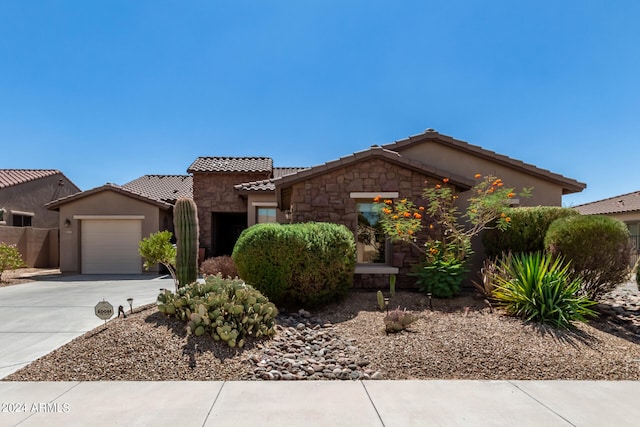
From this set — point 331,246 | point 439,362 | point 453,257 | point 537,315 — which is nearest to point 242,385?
point 439,362

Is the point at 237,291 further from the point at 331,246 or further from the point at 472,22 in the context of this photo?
the point at 472,22

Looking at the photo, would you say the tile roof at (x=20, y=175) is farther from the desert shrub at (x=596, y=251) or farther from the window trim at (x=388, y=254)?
the desert shrub at (x=596, y=251)

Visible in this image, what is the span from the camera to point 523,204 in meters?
10.7

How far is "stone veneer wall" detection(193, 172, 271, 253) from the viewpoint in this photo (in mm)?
17297

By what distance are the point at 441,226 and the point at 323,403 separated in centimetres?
652

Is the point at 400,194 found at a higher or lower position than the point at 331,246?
higher

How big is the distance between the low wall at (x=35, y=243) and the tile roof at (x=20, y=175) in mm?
3121

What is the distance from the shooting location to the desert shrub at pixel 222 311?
5.46 meters

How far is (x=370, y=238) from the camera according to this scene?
1001 centimetres

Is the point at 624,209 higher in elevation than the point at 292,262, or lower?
higher

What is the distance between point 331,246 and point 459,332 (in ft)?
10.2

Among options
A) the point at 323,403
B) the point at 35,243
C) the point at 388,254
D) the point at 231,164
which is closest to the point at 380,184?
the point at 388,254

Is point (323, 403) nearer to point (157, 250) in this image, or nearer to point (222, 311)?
point (222, 311)

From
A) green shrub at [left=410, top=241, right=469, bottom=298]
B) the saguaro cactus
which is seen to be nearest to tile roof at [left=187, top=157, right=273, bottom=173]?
the saguaro cactus
